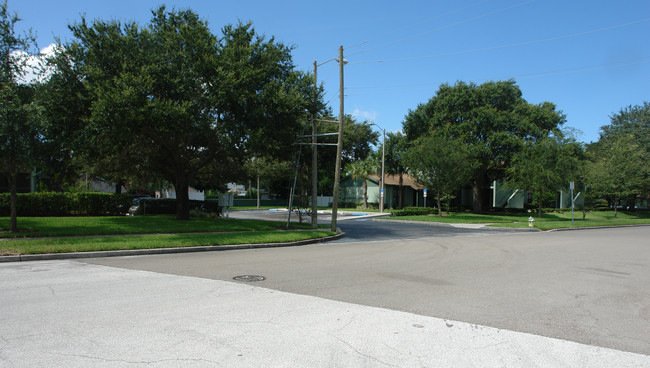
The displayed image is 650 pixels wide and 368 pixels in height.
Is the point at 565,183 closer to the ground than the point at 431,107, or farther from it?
closer to the ground

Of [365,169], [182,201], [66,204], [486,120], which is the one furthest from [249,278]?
[365,169]

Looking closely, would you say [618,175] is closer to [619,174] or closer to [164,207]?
[619,174]

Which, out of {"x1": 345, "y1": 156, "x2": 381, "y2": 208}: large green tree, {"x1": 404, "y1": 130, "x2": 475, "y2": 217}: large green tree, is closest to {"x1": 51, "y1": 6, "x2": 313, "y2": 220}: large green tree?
{"x1": 404, "y1": 130, "x2": 475, "y2": 217}: large green tree

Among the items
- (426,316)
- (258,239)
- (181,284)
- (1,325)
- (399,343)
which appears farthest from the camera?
(258,239)

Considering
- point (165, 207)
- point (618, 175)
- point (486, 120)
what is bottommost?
point (165, 207)

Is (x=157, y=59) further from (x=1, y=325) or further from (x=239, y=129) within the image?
(x=1, y=325)

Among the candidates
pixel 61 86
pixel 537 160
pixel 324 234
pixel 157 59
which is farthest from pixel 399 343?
pixel 537 160

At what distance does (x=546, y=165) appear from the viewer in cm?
3394

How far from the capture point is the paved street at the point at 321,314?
4.19 metres

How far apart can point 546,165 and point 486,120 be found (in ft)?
24.4

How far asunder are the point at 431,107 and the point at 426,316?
1558 inches

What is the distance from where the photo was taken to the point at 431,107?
42656mm

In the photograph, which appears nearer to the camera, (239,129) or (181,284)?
(181,284)

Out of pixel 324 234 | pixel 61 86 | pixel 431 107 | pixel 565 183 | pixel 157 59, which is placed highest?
pixel 431 107
